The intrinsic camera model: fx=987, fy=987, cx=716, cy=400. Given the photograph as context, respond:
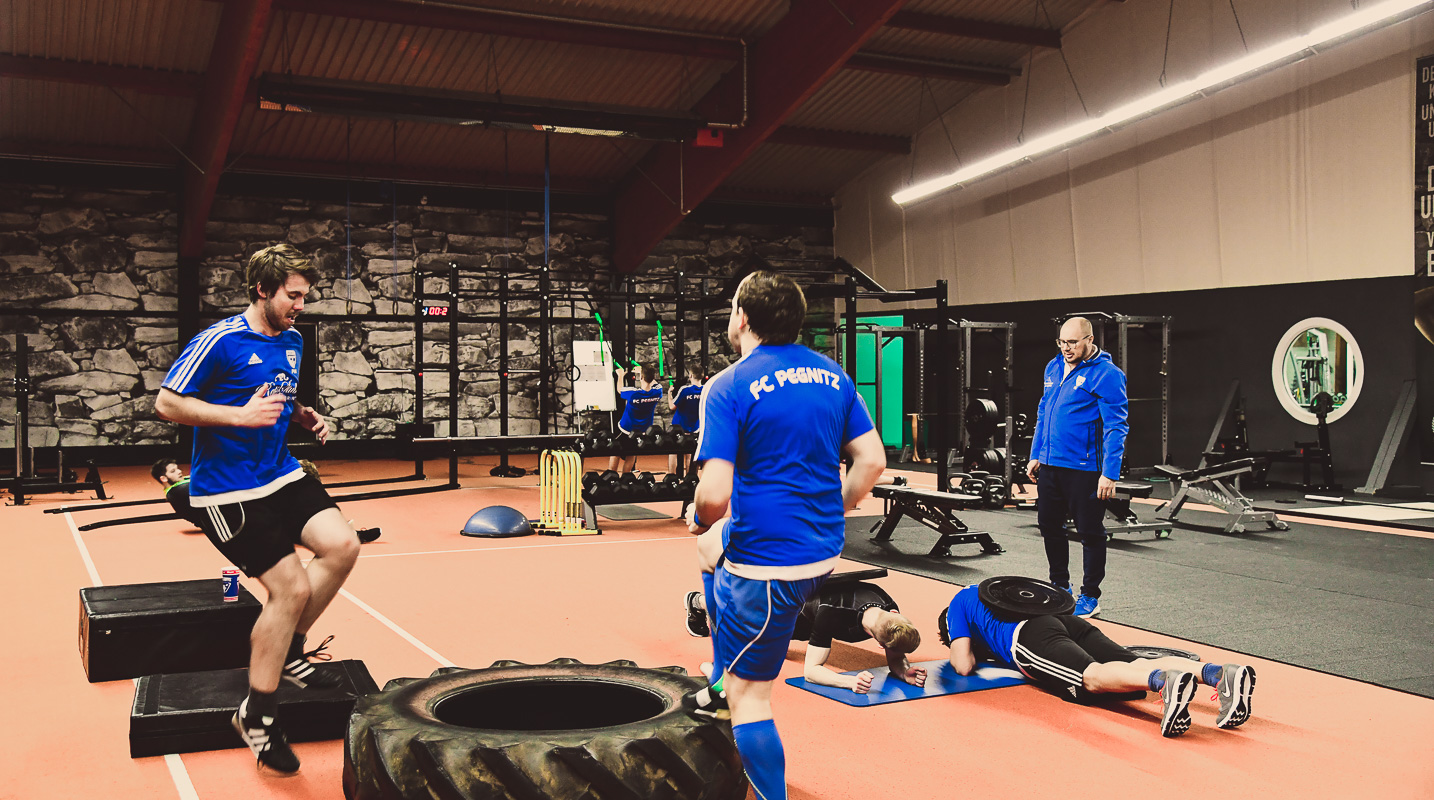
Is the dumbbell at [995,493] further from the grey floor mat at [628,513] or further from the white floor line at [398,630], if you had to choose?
the white floor line at [398,630]

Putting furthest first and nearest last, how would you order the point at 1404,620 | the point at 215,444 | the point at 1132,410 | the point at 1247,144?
the point at 1132,410 → the point at 1247,144 → the point at 1404,620 → the point at 215,444

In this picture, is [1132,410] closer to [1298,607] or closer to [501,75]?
[1298,607]

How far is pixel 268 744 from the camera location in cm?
272

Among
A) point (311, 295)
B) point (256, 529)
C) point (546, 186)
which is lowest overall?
point (256, 529)

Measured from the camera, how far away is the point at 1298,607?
491cm

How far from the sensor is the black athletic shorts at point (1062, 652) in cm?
340

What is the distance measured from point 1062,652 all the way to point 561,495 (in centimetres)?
494

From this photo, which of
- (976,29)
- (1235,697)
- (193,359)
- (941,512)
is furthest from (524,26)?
(1235,697)

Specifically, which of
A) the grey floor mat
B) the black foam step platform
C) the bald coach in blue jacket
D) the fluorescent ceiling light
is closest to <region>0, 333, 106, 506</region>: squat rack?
the grey floor mat

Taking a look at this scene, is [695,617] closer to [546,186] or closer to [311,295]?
[546,186]

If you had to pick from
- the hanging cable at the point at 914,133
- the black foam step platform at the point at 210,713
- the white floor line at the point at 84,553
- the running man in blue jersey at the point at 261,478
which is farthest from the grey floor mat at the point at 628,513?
the hanging cable at the point at 914,133

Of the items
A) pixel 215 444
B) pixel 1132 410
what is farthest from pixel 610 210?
pixel 215 444

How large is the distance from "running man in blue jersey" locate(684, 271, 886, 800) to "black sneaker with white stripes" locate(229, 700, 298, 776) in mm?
1259

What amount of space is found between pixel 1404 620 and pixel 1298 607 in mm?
435
